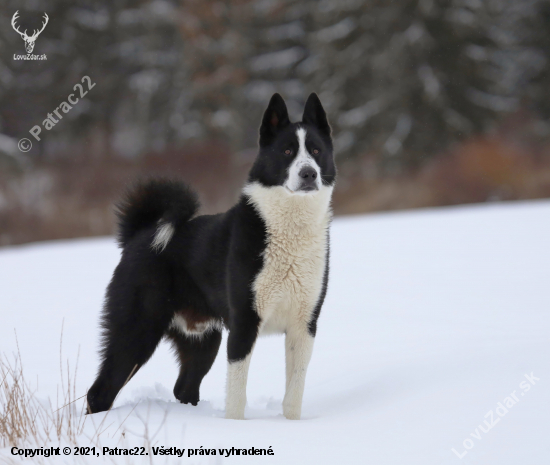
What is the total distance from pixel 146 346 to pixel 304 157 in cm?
151

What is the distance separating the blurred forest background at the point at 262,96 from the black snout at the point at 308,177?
1125cm

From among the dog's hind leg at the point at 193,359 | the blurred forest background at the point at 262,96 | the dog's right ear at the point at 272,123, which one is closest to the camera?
the dog's right ear at the point at 272,123

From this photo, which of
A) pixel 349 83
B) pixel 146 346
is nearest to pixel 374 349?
pixel 146 346

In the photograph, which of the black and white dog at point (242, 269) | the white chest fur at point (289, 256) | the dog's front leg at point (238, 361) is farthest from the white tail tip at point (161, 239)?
the dog's front leg at point (238, 361)

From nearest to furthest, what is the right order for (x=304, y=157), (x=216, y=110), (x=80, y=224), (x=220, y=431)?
(x=220, y=431) < (x=304, y=157) < (x=80, y=224) < (x=216, y=110)

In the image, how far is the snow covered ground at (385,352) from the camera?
2873mm

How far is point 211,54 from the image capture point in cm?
1925

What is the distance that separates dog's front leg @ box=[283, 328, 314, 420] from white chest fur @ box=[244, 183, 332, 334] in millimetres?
80

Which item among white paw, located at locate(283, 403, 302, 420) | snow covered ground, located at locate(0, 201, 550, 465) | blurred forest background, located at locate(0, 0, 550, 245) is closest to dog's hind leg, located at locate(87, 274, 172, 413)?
snow covered ground, located at locate(0, 201, 550, 465)

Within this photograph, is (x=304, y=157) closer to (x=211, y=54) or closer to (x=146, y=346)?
(x=146, y=346)

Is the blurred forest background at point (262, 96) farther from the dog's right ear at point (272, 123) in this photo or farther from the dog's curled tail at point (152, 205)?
the dog's right ear at point (272, 123)

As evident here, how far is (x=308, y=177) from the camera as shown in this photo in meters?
3.51

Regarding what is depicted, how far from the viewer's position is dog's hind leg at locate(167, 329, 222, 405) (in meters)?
4.23

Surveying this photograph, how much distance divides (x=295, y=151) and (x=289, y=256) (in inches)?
24.4
